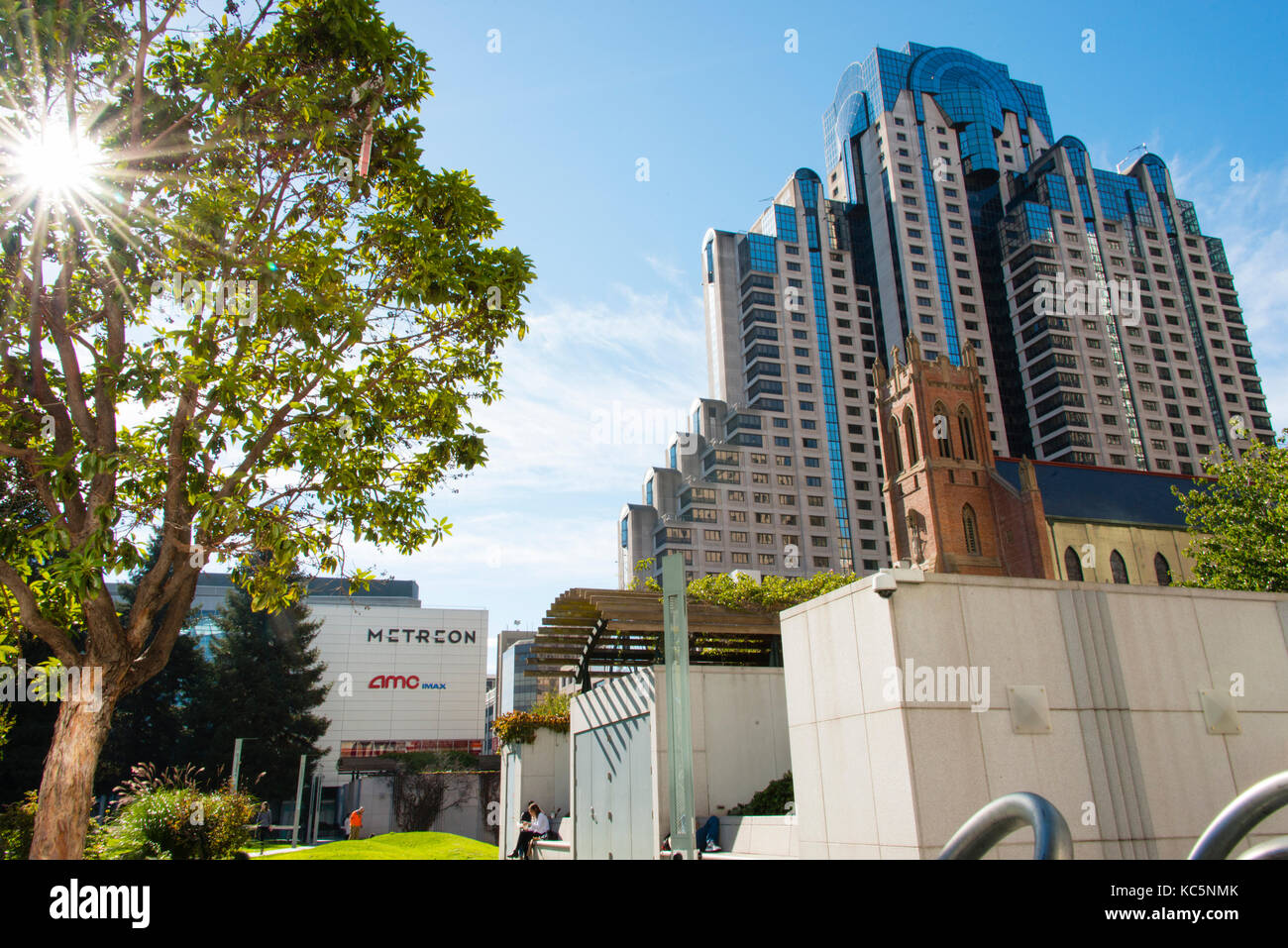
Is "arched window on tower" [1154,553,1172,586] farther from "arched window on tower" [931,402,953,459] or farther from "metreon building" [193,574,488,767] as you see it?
"metreon building" [193,574,488,767]

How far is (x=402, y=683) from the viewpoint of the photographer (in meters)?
91.8

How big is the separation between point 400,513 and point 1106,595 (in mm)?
10642

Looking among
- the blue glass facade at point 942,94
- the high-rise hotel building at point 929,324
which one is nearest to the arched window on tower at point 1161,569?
the high-rise hotel building at point 929,324

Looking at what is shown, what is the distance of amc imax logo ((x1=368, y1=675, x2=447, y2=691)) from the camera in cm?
9112

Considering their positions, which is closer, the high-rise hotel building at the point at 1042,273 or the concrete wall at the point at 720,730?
the concrete wall at the point at 720,730

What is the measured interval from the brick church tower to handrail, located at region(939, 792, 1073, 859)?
5770 cm

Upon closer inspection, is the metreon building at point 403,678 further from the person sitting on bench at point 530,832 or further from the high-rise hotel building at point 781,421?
the person sitting on bench at point 530,832

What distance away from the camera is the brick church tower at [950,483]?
188 feet

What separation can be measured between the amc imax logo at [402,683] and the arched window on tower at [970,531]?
59253 mm

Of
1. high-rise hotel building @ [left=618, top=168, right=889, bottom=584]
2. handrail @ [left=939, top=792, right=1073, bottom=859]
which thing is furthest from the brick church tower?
handrail @ [left=939, top=792, right=1073, bottom=859]

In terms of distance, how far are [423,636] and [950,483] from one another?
60.6m

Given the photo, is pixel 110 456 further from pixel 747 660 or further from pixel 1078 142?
pixel 1078 142

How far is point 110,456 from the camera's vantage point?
30.5ft
